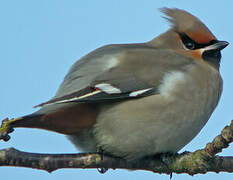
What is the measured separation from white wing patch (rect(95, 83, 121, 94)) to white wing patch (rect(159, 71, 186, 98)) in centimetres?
48

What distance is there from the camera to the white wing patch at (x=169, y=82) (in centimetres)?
461

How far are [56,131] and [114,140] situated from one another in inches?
23.4

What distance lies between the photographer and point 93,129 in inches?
178

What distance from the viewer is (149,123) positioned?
14.8ft

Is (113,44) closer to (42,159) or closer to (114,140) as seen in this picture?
(114,140)

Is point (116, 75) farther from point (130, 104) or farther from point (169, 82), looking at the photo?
point (169, 82)

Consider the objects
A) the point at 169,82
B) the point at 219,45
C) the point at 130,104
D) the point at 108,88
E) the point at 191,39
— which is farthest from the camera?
the point at 191,39

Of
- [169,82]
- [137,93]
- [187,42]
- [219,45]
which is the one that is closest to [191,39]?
[187,42]

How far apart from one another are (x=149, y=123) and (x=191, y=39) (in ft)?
5.17

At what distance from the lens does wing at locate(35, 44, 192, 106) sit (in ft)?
14.1

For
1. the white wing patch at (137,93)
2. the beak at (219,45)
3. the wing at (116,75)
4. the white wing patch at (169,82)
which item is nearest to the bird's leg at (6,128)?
the wing at (116,75)

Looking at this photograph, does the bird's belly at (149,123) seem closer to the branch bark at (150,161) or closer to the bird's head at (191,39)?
the branch bark at (150,161)

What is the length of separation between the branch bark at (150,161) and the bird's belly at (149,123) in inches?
4.7

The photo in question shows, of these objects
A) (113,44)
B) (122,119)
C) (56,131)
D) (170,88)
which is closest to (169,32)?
(113,44)
